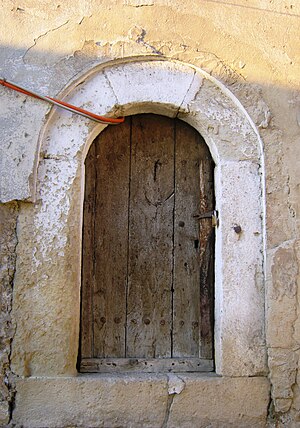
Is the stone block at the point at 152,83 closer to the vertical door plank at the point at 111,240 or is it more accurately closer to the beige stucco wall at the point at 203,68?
the beige stucco wall at the point at 203,68

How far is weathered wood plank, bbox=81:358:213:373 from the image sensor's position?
10.2 feet

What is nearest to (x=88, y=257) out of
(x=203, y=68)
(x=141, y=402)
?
(x=141, y=402)

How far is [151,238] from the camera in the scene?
3.30 m

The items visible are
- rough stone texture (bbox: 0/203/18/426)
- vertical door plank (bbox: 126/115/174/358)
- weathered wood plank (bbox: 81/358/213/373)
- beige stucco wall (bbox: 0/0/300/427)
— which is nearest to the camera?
rough stone texture (bbox: 0/203/18/426)

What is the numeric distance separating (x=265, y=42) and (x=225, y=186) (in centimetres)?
90

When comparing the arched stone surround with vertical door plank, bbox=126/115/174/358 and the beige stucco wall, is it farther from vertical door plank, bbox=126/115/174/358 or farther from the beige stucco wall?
vertical door plank, bbox=126/115/174/358

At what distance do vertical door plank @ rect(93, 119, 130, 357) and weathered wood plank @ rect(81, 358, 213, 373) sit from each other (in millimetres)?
49

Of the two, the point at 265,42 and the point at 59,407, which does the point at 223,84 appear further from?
the point at 59,407

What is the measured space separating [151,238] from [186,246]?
0.21 m

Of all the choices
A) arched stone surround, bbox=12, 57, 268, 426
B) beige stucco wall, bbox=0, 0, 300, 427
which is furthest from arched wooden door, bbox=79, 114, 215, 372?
beige stucco wall, bbox=0, 0, 300, 427

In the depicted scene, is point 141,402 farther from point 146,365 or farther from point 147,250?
point 147,250

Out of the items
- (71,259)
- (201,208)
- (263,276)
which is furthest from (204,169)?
(71,259)

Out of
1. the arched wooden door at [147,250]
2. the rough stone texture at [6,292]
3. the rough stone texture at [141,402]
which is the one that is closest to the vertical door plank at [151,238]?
the arched wooden door at [147,250]

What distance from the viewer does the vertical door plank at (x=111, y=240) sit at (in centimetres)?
319
